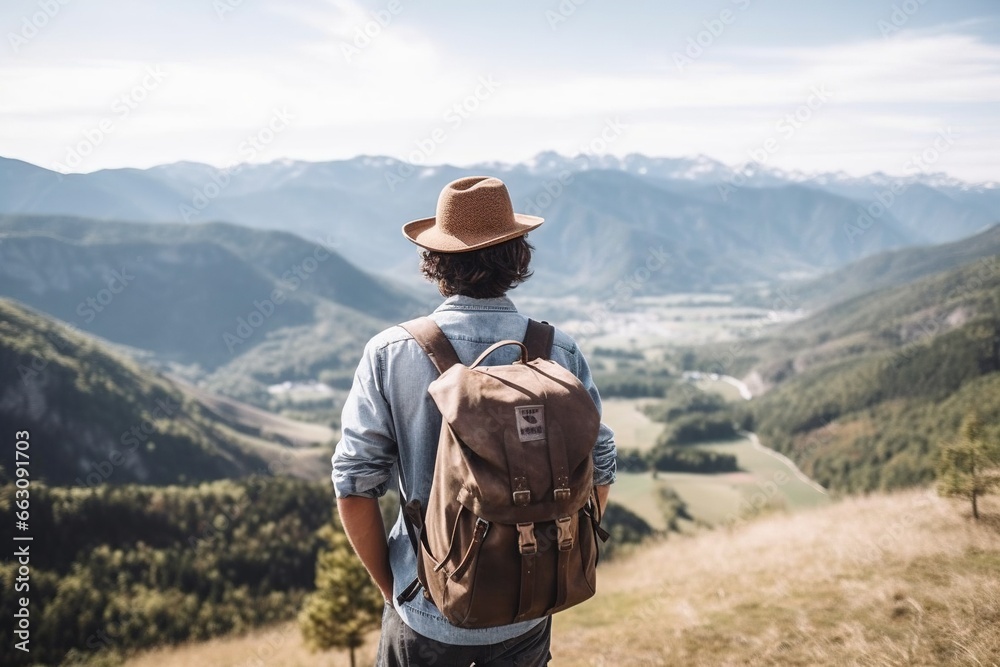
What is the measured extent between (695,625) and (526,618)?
721cm

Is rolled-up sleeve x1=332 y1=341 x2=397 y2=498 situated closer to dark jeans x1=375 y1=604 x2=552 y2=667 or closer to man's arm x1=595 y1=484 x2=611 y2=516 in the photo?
dark jeans x1=375 y1=604 x2=552 y2=667

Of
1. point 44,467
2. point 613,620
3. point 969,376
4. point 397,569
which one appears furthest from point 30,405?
point 969,376

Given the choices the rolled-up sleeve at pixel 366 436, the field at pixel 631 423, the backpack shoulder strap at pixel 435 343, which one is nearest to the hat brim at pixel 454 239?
the backpack shoulder strap at pixel 435 343

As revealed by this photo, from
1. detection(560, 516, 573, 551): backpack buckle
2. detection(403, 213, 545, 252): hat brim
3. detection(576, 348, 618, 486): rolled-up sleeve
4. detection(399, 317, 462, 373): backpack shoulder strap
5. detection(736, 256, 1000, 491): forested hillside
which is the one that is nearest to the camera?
detection(560, 516, 573, 551): backpack buckle

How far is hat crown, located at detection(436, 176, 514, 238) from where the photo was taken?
144 inches

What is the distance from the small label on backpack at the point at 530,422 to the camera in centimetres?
294

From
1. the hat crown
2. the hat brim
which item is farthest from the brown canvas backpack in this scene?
the hat crown

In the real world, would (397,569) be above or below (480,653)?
above

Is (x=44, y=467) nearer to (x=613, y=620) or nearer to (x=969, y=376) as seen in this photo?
(x=613, y=620)

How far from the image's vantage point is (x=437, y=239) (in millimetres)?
3686

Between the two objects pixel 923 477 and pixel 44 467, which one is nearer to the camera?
pixel 923 477

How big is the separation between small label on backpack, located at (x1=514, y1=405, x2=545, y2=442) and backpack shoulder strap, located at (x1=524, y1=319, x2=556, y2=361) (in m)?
0.59

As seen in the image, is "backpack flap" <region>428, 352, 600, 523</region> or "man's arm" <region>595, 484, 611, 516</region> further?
"man's arm" <region>595, 484, 611, 516</region>

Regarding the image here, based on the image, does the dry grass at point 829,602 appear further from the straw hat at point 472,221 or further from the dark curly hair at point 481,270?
the straw hat at point 472,221
